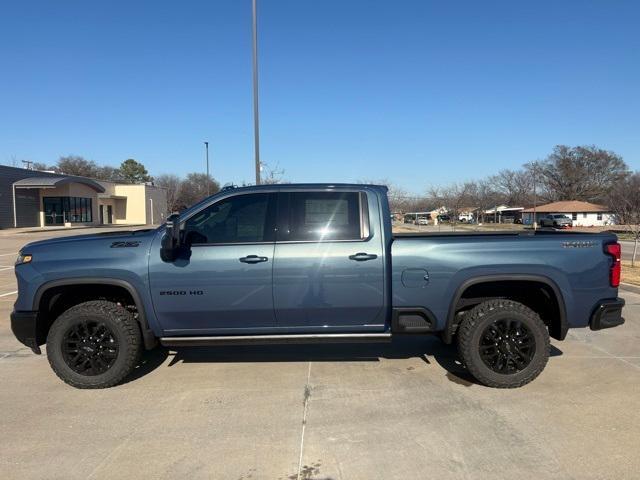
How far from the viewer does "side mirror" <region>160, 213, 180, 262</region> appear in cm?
424

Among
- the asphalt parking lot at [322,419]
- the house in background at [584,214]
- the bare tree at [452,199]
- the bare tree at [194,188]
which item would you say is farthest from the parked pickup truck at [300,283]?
the house in background at [584,214]

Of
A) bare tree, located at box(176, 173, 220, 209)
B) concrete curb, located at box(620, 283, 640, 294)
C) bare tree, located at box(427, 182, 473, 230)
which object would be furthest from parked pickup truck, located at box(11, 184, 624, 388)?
bare tree, located at box(176, 173, 220, 209)

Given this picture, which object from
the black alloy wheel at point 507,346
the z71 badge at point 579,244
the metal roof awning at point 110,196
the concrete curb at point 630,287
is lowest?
the concrete curb at point 630,287

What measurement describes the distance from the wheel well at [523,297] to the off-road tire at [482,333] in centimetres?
18

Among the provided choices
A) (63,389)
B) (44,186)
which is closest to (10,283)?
(63,389)

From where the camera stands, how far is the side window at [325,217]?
4.52 metres

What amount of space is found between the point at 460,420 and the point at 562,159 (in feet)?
331

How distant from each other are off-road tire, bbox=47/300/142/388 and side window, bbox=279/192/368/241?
1.67 m

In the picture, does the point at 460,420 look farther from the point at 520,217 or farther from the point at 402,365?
the point at 520,217

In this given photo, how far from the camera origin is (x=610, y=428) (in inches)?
Answer: 149

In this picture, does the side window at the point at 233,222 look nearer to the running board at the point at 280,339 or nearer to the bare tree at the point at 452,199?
the running board at the point at 280,339

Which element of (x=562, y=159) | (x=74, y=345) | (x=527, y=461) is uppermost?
(x=562, y=159)

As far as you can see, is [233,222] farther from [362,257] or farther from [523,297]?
[523,297]

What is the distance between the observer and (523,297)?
4.99 meters
